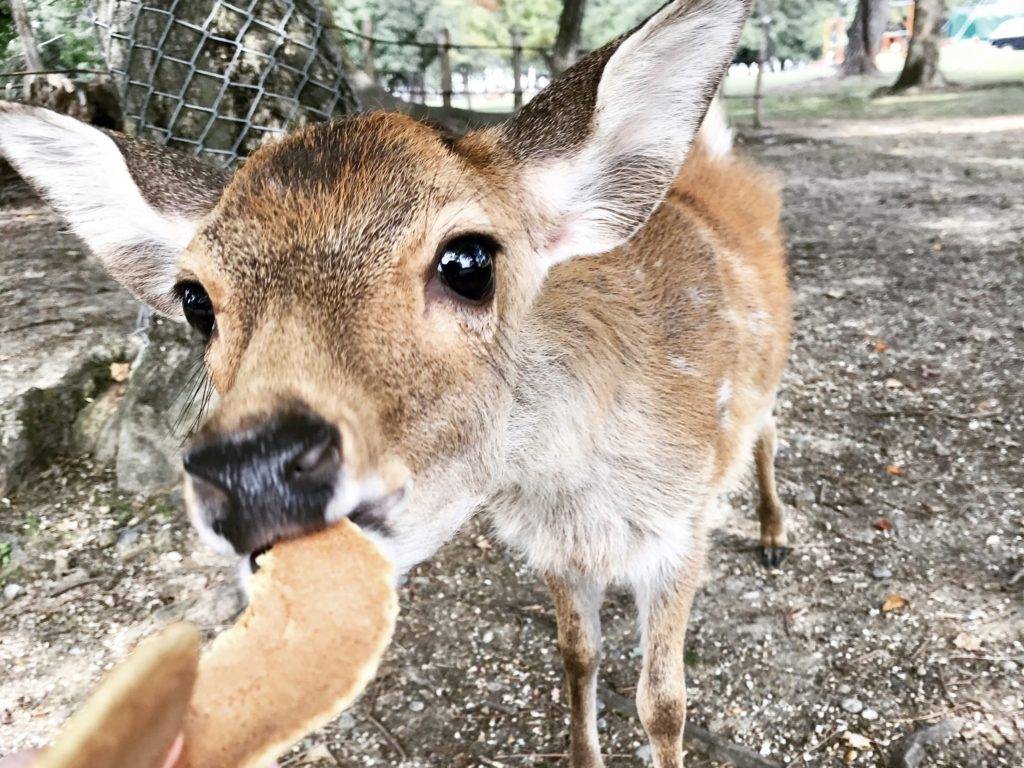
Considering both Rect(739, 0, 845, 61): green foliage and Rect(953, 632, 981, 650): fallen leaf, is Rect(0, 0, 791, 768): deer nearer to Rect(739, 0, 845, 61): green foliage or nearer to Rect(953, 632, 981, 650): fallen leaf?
Rect(953, 632, 981, 650): fallen leaf

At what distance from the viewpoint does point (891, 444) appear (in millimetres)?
4199

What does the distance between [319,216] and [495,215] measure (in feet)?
1.37

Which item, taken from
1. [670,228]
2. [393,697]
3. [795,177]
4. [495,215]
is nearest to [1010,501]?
[670,228]

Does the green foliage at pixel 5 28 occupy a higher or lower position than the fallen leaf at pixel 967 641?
higher

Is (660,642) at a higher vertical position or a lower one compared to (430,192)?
lower

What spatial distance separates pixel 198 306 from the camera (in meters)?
1.72

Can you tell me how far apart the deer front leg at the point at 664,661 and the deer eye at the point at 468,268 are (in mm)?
1173

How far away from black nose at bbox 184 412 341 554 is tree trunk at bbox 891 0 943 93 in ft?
68.5

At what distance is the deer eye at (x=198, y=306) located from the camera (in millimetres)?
1698

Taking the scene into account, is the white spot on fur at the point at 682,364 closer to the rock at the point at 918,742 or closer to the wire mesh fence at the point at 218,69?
the rock at the point at 918,742

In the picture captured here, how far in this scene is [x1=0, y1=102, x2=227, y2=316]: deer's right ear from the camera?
200 centimetres

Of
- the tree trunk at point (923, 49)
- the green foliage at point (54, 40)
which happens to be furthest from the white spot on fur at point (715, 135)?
the tree trunk at point (923, 49)

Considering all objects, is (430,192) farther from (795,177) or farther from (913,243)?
(795,177)

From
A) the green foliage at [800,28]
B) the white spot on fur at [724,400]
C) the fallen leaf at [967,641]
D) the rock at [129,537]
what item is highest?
the green foliage at [800,28]
